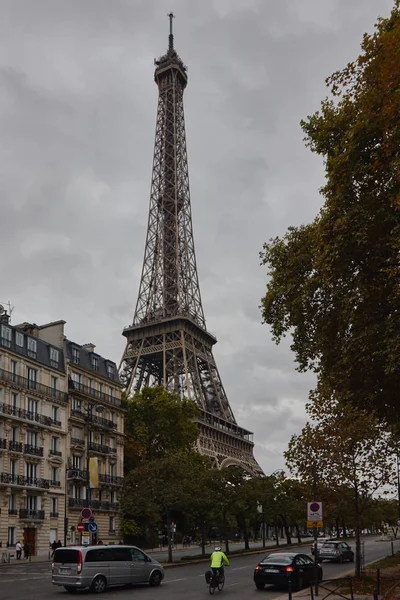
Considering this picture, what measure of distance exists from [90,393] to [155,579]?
35.9m

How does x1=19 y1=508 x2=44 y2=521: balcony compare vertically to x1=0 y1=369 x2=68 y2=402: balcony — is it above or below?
below

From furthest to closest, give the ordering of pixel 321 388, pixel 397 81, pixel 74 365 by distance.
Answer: pixel 74 365 < pixel 321 388 < pixel 397 81

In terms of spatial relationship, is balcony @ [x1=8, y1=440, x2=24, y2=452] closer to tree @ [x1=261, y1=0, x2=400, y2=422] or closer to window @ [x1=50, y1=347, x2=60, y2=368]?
window @ [x1=50, y1=347, x2=60, y2=368]

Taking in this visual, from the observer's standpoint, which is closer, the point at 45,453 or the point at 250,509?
the point at 45,453

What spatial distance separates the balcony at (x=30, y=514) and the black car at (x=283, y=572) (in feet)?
96.1

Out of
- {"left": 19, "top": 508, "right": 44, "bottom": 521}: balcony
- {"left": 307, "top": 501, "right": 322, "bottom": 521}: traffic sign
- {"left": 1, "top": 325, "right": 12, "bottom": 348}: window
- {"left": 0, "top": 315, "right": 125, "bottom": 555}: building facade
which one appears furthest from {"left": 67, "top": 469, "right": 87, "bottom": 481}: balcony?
{"left": 307, "top": 501, "right": 322, "bottom": 521}: traffic sign

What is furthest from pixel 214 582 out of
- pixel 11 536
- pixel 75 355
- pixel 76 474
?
pixel 75 355

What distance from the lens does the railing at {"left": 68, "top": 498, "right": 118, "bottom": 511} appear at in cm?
5856

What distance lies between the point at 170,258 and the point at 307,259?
101238mm

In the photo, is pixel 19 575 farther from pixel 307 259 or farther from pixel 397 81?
pixel 397 81

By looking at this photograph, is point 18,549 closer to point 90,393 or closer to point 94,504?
point 94,504

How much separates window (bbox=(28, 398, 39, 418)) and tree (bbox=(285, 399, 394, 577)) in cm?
3032

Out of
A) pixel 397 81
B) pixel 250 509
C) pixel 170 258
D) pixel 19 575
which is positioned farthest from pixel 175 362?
pixel 397 81

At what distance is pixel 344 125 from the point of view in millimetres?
21844
